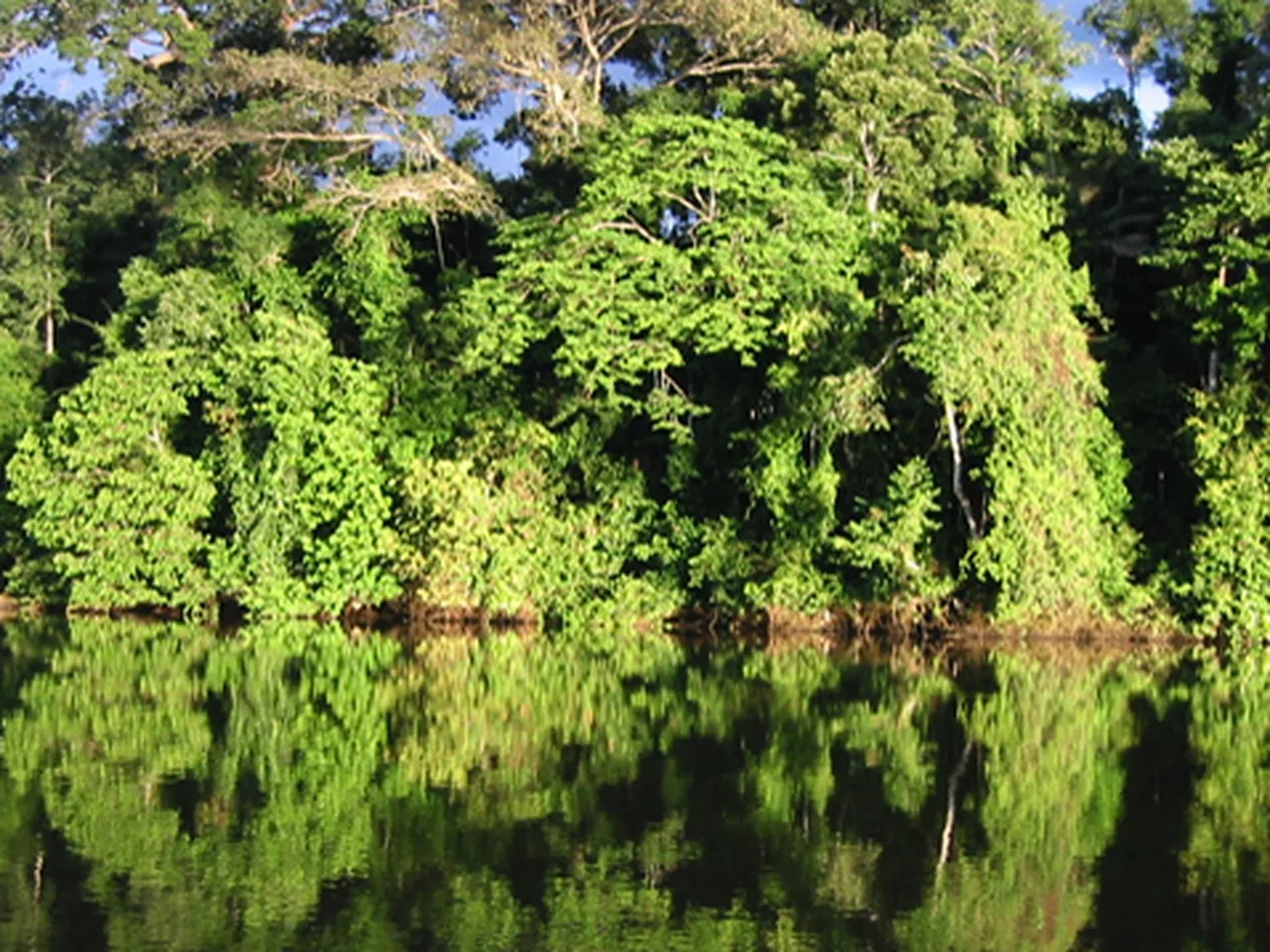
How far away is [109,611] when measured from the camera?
2892cm

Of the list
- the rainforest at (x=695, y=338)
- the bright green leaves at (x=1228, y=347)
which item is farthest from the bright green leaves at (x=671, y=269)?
the bright green leaves at (x=1228, y=347)

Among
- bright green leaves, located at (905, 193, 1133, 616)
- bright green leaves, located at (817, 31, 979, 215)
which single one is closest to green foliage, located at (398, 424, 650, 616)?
bright green leaves, located at (905, 193, 1133, 616)

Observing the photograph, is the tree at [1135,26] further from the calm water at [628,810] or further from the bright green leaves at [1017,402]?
the calm water at [628,810]

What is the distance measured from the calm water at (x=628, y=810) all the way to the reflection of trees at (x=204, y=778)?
0.13ft

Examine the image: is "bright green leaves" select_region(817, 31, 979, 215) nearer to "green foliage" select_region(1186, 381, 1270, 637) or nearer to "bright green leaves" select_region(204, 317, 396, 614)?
"green foliage" select_region(1186, 381, 1270, 637)

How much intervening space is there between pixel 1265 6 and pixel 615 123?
39.3 ft

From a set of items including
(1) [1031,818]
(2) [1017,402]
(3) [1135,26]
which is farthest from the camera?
(3) [1135,26]

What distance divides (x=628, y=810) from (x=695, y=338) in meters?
15.8

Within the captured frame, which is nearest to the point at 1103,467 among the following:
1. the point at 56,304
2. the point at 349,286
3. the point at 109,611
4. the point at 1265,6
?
the point at 1265,6

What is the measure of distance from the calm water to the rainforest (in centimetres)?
539

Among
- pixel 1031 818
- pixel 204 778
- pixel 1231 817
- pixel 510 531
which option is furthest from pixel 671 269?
pixel 1231 817

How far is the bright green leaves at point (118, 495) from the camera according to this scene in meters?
27.8

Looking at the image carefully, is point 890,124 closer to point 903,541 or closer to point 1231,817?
point 903,541

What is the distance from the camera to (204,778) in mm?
12555
